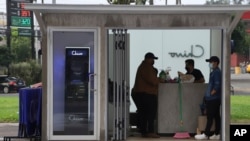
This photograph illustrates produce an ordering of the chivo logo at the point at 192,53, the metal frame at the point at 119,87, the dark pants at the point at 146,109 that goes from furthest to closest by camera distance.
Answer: the chivo logo at the point at 192,53
the dark pants at the point at 146,109
the metal frame at the point at 119,87

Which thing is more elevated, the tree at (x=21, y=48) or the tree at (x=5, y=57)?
the tree at (x=21, y=48)

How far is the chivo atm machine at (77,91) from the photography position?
10.7 meters

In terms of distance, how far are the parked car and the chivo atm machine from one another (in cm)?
2803

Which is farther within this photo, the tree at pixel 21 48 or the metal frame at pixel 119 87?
the tree at pixel 21 48

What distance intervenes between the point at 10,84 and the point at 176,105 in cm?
2846

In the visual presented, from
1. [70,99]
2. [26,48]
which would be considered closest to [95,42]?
[70,99]

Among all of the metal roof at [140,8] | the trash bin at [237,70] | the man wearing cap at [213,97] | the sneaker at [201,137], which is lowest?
the sneaker at [201,137]

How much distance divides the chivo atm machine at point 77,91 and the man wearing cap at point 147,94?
1107 millimetres

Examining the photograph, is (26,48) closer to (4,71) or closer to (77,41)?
(4,71)

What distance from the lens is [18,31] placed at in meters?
37.5

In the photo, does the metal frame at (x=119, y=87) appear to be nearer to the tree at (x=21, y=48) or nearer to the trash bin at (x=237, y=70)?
the tree at (x=21, y=48)

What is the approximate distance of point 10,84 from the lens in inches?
1517

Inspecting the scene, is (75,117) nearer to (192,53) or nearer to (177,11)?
(177,11)

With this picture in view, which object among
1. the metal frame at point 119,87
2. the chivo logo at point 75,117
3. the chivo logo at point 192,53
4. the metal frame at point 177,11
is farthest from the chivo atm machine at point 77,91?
the chivo logo at point 192,53
